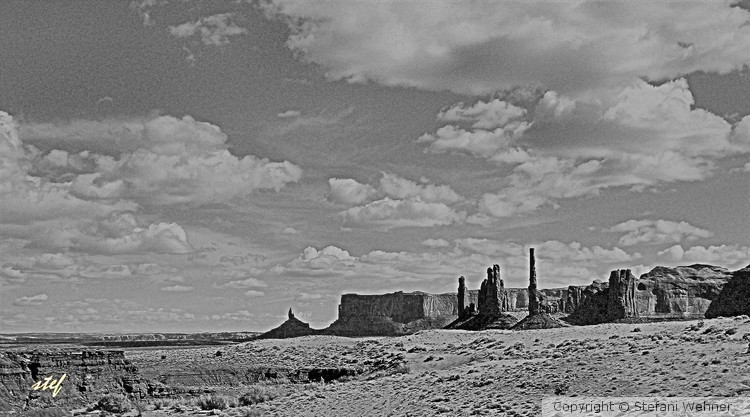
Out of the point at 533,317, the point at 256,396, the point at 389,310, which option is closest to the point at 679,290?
the point at 389,310

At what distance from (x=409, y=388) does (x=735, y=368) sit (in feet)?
45.7

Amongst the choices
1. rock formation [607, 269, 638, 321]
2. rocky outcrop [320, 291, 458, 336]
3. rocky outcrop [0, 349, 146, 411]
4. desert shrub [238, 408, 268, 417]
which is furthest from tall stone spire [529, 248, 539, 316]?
rocky outcrop [320, 291, 458, 336]

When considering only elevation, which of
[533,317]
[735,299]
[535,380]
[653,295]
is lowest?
[535,380]

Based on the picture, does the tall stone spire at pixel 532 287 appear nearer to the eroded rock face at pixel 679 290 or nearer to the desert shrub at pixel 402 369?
the eroded rock face at pixel 679 290

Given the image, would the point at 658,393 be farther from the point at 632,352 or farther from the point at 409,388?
the point at 409,388

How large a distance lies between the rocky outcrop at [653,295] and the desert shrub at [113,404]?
247 feet

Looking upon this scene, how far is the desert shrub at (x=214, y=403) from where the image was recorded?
3319cm

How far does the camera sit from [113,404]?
3078 centimetres

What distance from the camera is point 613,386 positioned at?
27266 millimetres

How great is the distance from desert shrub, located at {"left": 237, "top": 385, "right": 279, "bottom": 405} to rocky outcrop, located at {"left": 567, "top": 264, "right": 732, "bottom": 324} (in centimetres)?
6723

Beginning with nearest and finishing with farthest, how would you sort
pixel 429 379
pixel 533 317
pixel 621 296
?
pixel 429 379 < pixel 533 317 < pixel 621 296

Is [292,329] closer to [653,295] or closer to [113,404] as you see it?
[653,295]

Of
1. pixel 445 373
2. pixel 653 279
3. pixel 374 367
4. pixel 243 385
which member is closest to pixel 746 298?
pixel 374 367
